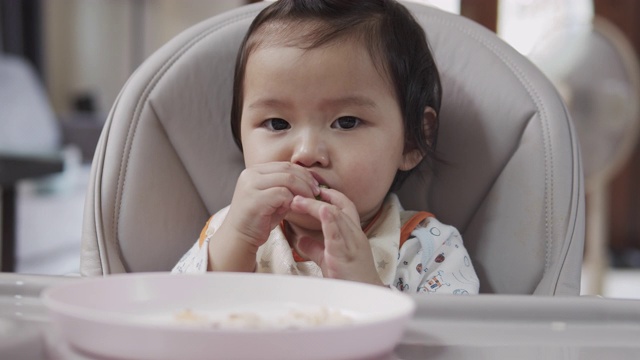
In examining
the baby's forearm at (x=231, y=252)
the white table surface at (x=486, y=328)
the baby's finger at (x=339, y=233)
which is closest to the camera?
the white table surface at (x=486, y=328)

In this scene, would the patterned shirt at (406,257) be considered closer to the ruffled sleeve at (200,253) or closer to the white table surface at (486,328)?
the ruffled sleeve at (200,253)

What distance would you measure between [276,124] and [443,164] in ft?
0.92

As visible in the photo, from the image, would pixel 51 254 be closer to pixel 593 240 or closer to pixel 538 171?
pixel 593 240

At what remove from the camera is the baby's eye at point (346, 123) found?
108 cm

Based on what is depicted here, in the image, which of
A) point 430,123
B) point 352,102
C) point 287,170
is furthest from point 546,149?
point 287,170

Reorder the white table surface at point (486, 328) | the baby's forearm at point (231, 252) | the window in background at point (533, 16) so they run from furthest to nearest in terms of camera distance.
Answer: the window in background at point (533, 16), the baby's forearm at point (231, 252), the white table surface at point (486, 328)

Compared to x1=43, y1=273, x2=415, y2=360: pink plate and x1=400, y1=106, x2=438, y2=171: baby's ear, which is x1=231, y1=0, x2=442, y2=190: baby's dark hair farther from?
x1=43, y1=273, x2=415, y2=360: pink plate

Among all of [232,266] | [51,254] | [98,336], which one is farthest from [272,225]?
[51,254]

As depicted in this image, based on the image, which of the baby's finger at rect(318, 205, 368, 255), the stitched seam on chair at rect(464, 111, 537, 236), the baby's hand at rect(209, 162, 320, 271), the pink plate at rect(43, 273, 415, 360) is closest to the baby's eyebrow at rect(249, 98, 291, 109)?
the baby's hand at rect(209, 162, 320, 271)

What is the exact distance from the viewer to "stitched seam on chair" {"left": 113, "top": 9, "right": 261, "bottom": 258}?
1.11 meters

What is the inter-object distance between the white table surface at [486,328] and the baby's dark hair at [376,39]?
1.55 ft

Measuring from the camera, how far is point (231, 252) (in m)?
1.01

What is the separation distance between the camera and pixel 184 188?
3.93ft

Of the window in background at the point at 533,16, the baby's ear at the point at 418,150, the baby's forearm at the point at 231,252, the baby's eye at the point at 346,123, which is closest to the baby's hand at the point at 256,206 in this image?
the baby's forearm at the point at 231,252
